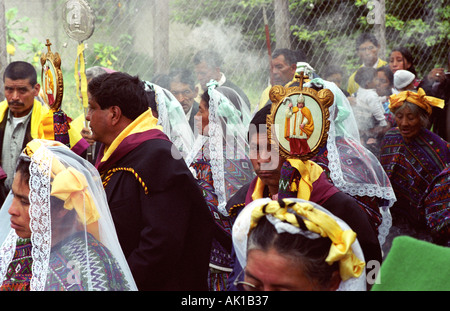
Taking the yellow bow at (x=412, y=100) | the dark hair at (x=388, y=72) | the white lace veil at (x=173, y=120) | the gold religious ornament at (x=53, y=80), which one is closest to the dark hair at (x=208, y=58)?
the dark hair at (x=388, y=72)

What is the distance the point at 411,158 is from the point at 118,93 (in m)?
2.57

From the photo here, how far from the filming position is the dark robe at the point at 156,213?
314 cm

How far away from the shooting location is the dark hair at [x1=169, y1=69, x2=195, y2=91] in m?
6.55

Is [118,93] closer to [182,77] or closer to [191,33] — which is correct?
[182,77]

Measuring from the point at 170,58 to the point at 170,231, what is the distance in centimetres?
428

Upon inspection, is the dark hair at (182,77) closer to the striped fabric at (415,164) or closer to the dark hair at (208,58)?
the dark hair at (208,58)

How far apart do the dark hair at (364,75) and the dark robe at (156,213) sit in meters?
4.55

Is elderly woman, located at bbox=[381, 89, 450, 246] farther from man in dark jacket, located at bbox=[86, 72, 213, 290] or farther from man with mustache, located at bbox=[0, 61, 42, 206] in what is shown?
man with mustache, located at bbox=[0, 61, 42, 206]

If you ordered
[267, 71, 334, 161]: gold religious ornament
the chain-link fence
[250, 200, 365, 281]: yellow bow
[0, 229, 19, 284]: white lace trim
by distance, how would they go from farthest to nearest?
the chain-link fence
[267, 71, 334, 161]: gold religious ornament
[0, 229, 19, 284]: white lace trim
[250, 200, 365, 281]: yellow bow

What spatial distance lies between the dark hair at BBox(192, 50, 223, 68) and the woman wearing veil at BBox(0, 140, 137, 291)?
4.48 metres

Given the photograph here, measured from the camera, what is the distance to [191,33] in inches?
282

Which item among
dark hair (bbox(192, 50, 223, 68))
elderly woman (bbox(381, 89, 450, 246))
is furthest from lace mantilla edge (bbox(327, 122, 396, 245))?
dark hair (bbox(192, 50, 223, 68))
